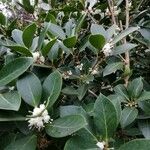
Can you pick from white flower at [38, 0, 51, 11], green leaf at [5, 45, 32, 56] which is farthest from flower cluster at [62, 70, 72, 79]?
white flower at [38, 0, 51, 11]

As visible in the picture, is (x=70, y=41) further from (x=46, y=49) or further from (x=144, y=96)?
(x=144, y=96)

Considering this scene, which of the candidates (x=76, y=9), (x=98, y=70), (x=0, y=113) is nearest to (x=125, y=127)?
(x=98, y=70)

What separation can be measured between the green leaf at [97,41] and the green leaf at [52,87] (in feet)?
0.73

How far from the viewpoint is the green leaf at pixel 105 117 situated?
1.10 meters

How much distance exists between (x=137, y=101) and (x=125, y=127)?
0.11 metres

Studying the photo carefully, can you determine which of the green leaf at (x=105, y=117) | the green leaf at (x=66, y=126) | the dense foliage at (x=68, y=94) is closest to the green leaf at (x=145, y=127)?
the dense foliage at (x=68, y=94)

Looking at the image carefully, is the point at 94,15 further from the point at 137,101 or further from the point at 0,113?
the point at 0,113

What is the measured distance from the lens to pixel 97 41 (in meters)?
1.36

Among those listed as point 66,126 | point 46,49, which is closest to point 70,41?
point 46,49

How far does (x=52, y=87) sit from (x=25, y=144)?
0.64 ft

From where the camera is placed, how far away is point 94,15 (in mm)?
1998

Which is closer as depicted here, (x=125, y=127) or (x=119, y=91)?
(x=125, y=127)

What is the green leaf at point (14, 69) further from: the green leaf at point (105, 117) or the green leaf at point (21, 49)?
the green leaf at point (105, 117)

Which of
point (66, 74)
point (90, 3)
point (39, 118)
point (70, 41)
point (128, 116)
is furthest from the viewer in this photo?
point (90, 3)
